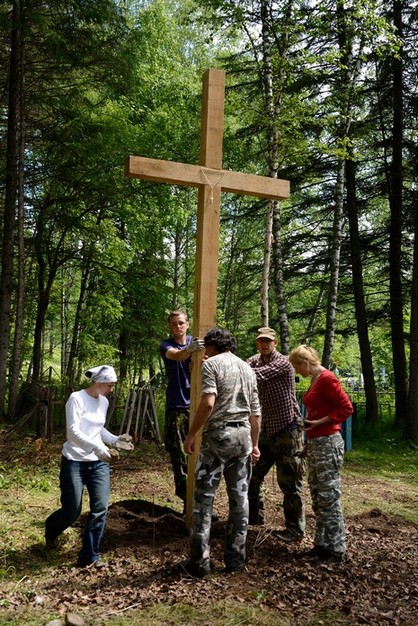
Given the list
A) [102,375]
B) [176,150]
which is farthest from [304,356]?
[176,150]

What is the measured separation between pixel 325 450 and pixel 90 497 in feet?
6.37

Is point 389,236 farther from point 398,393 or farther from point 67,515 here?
point 67,515

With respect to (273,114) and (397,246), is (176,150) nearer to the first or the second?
(273,114)

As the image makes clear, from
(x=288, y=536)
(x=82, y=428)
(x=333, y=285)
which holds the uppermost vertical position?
(x=333, y=285)

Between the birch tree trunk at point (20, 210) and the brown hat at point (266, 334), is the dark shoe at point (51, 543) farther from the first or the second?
the birch tree trunk at point (20, 210)

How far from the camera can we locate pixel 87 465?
15.0ft

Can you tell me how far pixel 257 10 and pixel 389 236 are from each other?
21.5 ft

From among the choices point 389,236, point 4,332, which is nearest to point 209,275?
point 4,332

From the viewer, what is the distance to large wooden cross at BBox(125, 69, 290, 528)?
4980 mm

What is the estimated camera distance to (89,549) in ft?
14.5

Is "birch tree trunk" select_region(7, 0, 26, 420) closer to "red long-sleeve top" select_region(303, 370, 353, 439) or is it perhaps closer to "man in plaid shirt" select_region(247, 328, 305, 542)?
"man in plaid shirt" select_region(247, 328, 305, 542)

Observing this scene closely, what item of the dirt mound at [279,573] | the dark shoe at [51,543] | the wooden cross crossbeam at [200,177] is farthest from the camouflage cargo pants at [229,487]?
the wooden cross crossbeam at [200,177]

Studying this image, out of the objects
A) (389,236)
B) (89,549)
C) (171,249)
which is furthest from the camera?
(171,249)

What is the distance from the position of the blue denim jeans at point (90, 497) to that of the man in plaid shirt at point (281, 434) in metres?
1.64
